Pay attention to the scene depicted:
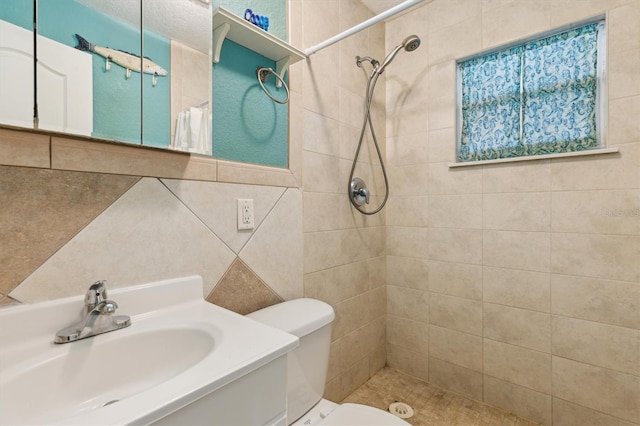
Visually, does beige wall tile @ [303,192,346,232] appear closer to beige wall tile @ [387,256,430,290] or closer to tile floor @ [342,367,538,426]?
beige wall tile @ [387,256,430,290]

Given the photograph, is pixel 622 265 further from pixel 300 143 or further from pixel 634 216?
pixel 300 143

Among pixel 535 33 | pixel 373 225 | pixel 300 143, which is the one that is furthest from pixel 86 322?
pixel 535 33

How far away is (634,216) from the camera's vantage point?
4.27 ft

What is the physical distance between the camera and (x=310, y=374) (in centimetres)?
112

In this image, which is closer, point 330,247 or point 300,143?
point 300,143

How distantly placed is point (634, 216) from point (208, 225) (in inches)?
71.9

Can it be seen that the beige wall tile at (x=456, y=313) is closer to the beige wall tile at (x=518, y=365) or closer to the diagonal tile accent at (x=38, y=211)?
the beige wall tile at (x=518, y=365)

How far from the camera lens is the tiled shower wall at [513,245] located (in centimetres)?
133

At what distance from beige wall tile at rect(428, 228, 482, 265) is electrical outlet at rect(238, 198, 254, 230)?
1207mm

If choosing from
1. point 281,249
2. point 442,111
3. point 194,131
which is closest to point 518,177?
point 442,111

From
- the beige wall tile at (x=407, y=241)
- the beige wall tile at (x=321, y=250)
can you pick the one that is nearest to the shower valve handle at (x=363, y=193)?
the beige wall tile at (x=321, y=250)

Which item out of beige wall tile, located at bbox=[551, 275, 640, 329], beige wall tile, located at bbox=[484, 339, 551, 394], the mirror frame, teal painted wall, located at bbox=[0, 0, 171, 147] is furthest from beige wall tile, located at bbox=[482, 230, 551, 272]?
teal painted wall, located at bbox=[0, 0, 171, 147]

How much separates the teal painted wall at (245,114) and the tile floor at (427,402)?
4.86ft

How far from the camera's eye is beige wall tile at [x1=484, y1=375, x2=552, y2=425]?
153cm
